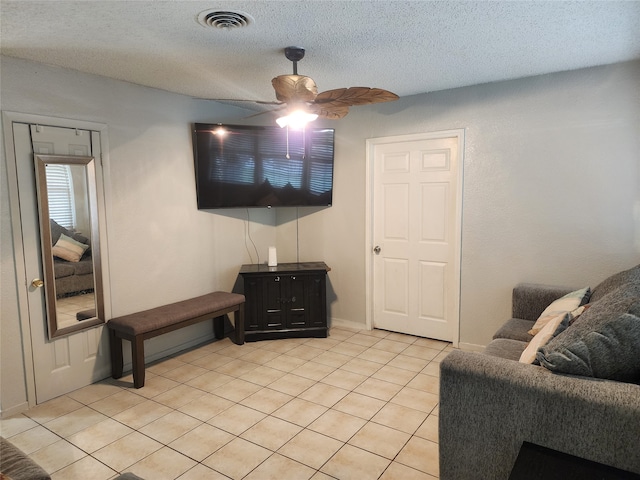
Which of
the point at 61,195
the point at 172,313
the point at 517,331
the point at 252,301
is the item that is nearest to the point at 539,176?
the point at 517,331

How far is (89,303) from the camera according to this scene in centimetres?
332

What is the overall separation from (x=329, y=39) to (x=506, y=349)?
2270 mm

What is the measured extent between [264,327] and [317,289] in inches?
26.8

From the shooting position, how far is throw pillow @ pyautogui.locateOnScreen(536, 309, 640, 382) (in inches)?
64.5

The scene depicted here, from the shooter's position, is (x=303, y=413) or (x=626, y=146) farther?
(x=626, y=146)

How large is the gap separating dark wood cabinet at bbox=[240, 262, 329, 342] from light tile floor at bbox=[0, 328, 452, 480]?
0.40m

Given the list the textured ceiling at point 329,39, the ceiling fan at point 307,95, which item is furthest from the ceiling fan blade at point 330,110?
the textured ceiling at point 329,39

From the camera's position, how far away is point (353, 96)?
8.82ft

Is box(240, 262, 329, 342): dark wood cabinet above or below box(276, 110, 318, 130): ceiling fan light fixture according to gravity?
below

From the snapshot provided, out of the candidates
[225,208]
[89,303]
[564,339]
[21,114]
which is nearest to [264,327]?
[225,208]

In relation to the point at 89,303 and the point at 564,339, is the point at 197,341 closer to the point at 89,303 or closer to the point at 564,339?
the point at 89,303

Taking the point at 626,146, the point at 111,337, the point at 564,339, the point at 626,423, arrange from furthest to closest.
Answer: the point at 111,337, the point at 626,146, the point at 564,339, the point at 626,423

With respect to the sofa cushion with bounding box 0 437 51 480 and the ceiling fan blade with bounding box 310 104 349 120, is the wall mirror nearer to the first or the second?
the sofa cushion with bounding box 0 437 51 480

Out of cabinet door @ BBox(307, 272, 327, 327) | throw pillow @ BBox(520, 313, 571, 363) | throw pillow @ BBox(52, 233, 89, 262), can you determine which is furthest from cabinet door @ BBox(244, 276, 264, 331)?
throw pillow @ BBox(520, 313, 571, 363)
